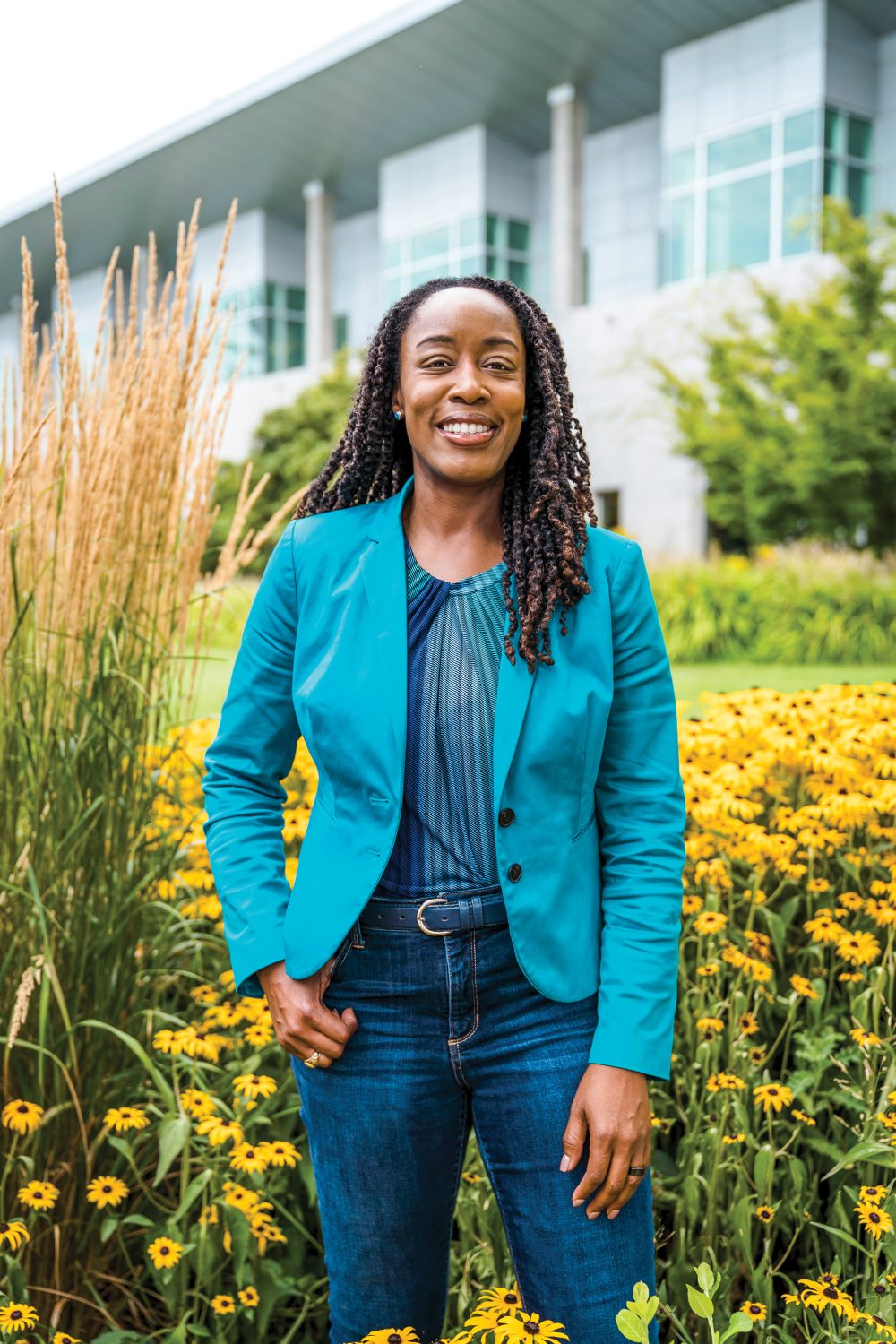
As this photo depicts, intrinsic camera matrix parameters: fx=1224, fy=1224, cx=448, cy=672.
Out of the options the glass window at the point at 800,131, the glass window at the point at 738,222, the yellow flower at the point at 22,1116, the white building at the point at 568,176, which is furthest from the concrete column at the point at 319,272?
the yellow flower at the point at 22,1116

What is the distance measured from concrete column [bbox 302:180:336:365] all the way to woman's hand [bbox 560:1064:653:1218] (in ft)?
69.5

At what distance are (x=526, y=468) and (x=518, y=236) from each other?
1953 cm

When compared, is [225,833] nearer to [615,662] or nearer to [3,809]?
[615,662]

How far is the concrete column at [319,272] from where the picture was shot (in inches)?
872

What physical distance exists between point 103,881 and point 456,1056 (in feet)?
3.84

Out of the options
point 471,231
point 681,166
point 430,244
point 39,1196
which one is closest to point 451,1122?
point 39,1196

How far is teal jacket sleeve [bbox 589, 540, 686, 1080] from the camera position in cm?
174

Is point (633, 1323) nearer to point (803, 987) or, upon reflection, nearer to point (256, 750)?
point (256, 750)

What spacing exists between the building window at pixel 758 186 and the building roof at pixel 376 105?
4.70 ft

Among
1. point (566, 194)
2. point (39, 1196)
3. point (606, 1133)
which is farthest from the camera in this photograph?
point (566, 194)

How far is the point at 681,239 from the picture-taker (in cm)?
1695

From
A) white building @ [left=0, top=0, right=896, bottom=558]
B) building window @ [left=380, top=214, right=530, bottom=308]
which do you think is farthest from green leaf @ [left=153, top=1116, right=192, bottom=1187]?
building window @ [left=380, top=214, right=530, bottom=308]

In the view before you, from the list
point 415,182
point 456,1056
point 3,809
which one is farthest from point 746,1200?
point 415,182

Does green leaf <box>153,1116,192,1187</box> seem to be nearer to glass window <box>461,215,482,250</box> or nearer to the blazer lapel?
the blazer lapel
